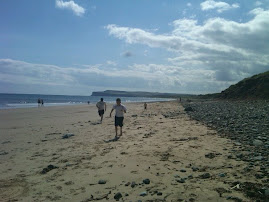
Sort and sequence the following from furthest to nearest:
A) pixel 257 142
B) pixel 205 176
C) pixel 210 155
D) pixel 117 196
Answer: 1. pixel 257 142
2. pixel 210 155
3. pixel 205 176
4. pixel 117 196

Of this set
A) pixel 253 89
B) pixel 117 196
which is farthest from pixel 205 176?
pixel 253 89

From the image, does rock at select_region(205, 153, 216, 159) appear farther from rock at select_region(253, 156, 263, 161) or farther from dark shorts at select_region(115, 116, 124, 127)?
dark shorts at select_region(115, 116, 124, 127)

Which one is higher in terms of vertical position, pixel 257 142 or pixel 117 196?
pixel 257 142

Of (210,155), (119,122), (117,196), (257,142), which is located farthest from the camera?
(119,122)

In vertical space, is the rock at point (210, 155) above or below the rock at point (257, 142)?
below

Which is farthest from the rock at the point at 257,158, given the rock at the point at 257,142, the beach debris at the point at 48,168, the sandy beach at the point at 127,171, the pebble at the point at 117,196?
the beach debris at the point at 48,168

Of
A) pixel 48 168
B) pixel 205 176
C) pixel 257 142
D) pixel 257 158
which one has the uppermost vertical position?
pixel 257 142

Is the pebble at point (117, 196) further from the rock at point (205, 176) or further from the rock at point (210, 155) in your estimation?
the rock at point (210, 155)

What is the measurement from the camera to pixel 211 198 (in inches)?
171

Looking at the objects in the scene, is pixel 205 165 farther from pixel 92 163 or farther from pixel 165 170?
pixel 92 163

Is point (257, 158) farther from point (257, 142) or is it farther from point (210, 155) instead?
point (257, 142)

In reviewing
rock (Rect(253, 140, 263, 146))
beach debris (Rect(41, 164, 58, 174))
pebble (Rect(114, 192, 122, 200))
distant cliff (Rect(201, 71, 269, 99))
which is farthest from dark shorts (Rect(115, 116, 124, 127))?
distant cliff (Rect(201, 71, 269, 99))

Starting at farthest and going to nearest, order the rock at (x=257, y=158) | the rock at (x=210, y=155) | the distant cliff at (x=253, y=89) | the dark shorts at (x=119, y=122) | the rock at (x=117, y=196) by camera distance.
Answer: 1. the distant cliff at (x=253, y=89)
2. the dark shorts at (x=119, y=122)
3. the rock at (x=210, y=155)
4. the rock at (x=257, y=158)
5. the rock at (x=117, y=196)

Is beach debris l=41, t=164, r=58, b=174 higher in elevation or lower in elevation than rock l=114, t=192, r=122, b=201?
lower
